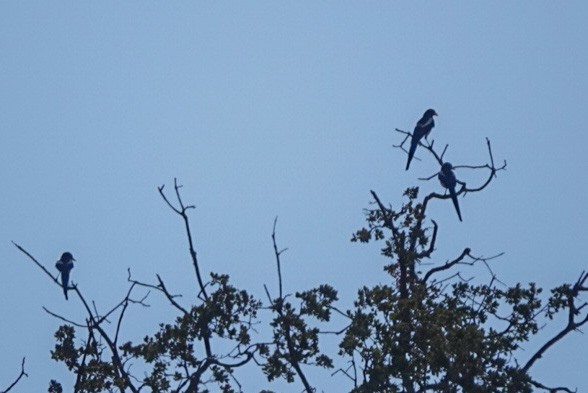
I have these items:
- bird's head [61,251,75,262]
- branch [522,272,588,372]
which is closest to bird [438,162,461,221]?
branch [522,272,588,372]

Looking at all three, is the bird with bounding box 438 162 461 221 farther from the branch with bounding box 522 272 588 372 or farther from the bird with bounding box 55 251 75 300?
the bird with bounding box 55 251 75 300

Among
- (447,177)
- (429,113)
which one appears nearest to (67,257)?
(429,113)

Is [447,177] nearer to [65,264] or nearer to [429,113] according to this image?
[429,113]

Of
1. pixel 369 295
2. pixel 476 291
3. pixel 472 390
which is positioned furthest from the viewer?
pixel 476 291

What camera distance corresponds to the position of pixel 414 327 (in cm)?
1151

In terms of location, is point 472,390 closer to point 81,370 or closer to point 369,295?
point 369,295

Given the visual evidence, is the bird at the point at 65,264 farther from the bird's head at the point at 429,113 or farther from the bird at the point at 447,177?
the bird at the point at 447,177

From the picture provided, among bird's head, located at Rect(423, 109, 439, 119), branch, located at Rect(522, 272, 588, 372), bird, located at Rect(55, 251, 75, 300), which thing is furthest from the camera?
bird, located at Rect(55, 251, 75, 300)

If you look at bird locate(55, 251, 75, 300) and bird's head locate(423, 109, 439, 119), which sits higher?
bird's head locate(423, 109, 439, 119)

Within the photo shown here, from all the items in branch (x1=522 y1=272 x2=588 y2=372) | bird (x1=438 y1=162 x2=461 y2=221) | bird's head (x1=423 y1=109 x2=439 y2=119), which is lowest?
branch (x1=522 y1=272 x2=588 y2=372)

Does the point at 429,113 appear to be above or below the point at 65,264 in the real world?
above

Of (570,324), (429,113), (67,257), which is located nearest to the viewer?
(570,324)

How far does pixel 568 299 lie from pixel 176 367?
15.3 ft

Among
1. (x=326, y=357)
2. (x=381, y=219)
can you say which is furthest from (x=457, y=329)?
(x=381, y=219)
